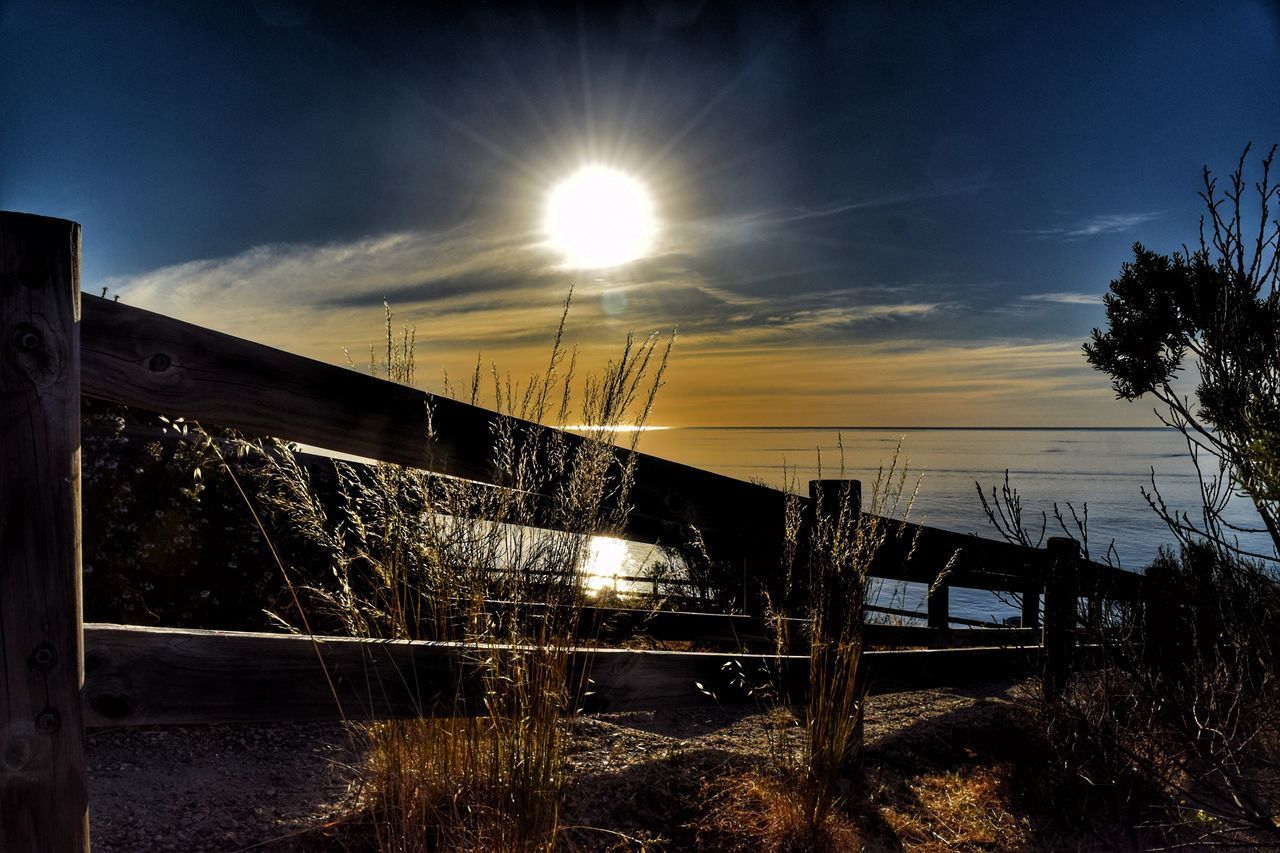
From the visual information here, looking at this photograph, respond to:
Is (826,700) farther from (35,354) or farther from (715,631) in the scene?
(35,354)

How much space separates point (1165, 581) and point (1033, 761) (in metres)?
2.26

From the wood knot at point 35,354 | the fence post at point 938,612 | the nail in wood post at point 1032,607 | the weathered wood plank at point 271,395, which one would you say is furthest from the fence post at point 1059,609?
the wood knot at point 35,354

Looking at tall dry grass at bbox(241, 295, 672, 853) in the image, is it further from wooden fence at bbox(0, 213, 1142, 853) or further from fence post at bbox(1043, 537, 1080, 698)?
fence post at bbox(1043, 537, 1080, 698)

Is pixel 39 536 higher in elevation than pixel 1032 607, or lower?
higher

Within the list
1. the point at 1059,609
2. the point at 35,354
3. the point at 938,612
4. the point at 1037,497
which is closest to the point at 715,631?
the point at 938,612

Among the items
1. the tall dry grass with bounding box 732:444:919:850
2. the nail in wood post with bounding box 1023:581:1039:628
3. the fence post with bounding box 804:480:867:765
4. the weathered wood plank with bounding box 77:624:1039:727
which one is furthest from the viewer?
the nail in wood post with bounding box 1023:581:1039:628

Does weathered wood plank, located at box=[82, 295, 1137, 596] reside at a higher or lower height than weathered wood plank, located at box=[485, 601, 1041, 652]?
higher

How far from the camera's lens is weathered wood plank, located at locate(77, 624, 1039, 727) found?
6.14 ft

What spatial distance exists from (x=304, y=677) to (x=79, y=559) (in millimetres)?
626

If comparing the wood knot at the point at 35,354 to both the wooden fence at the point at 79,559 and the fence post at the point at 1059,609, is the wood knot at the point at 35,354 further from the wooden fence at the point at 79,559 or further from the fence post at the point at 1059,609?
the fence post at the point at 1059,609

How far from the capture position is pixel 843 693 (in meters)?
3.34

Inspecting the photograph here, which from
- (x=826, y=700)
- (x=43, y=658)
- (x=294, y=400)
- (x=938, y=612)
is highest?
(x=294, y=400)

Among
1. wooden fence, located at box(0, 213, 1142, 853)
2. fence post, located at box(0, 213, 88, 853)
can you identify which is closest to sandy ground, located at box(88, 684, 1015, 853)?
wooden fence, located at box(0, 213, 1142, 853)

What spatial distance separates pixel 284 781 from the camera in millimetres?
3221
